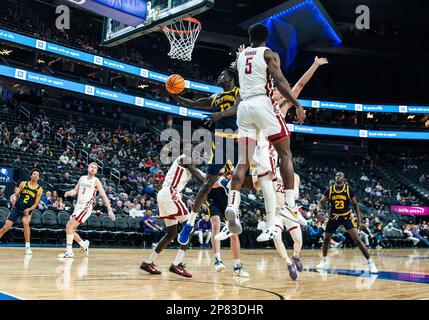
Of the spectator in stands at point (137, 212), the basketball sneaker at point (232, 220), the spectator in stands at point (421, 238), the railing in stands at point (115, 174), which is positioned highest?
the railing in stands at point (115, 174)

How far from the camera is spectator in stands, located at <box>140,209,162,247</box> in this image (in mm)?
14492

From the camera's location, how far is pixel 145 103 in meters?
28.5

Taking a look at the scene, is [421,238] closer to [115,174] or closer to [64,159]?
[115,174]

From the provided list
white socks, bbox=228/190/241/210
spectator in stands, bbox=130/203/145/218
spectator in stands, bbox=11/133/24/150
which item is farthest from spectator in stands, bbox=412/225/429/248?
white socks, bbox=228/190/241/210

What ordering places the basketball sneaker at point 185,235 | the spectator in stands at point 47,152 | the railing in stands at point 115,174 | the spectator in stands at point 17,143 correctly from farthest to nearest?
the railing in stands at point 115,174 < the spectator in stands at point 47,152 < the spectator in stands at point 17,143 < the basketball sneaker at point 185,235

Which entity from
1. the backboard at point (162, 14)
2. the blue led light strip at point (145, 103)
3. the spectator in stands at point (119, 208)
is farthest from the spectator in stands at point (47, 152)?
the backboard at point (162, 14)

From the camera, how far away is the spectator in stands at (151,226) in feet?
47.5

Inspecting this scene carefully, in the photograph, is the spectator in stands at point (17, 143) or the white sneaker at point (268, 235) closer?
the white sneaker at point (268, 235)

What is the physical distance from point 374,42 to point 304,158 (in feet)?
33.3

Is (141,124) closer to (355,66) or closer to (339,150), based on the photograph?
(339,150)

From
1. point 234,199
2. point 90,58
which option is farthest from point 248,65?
point 90,58

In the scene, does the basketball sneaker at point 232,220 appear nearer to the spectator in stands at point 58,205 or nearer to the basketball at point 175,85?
the basketball at point 175,85

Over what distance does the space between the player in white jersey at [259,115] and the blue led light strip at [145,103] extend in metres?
17.0

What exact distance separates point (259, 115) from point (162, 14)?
268 inches
